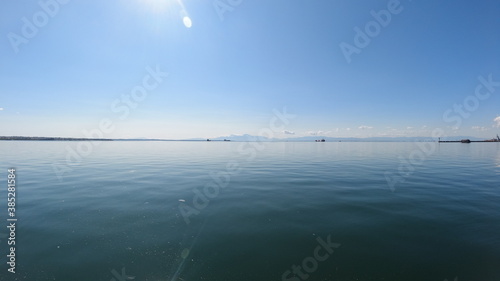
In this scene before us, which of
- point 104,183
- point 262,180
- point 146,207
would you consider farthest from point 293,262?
point 104,183

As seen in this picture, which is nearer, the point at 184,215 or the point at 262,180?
the point at 184,215

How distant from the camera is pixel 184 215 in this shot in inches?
434

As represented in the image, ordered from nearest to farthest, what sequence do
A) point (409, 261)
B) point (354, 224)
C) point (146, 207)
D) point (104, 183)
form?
1. point (409, 261)
2. point (354, 224)
3. point (146, 207)
4. point (104, 183)

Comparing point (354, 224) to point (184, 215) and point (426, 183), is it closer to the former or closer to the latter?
point (184, 215)

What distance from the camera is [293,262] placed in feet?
23.4

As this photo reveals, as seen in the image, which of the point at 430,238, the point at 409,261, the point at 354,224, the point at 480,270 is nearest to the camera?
the point at 480,270

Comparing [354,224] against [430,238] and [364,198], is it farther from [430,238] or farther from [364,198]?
[364,198]

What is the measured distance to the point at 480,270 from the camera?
Answer: 659 centimetres

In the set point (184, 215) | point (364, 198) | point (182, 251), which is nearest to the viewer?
point (182, 251)

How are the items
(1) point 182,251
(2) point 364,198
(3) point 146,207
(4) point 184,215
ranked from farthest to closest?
(2) point 364,198, (3) point 146,207, (4) point 184,215, (1) point 182,251

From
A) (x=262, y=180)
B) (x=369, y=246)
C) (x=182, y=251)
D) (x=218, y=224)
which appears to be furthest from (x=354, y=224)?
(x=262, y=180)

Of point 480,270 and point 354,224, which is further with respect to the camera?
point 354,224

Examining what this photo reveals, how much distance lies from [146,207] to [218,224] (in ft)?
15.9

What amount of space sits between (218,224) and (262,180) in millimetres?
10167
